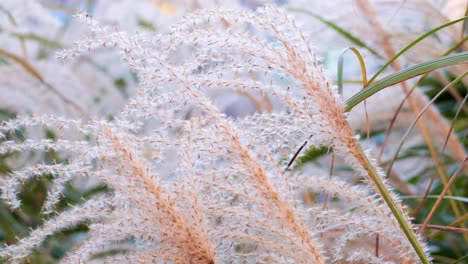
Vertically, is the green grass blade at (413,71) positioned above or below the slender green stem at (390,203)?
above

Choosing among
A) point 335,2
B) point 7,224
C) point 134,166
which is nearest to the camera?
point 134,166

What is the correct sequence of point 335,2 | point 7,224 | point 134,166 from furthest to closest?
point 335,2 < point 7,224 < point 134,166

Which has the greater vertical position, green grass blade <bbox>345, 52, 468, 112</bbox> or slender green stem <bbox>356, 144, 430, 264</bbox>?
green grass blade <bbox>345, 52, 468, 112</bbox>

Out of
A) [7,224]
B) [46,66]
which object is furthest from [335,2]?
[7,224]

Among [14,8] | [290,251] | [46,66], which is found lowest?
[290,251]

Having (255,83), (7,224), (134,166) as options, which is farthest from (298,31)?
(7,224)

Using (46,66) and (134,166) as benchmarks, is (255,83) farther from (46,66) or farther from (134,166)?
(46,66)

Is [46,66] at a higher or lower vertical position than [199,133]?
higher

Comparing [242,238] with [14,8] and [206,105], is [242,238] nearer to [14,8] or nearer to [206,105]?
[206,105]

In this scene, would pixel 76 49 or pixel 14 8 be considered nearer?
pixel 76 49
